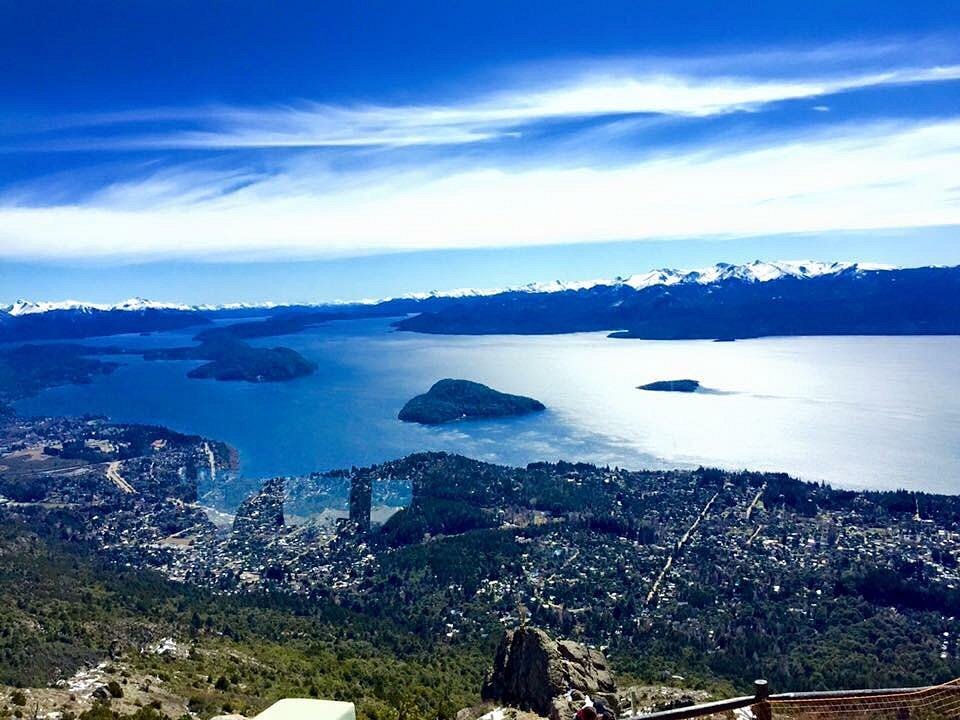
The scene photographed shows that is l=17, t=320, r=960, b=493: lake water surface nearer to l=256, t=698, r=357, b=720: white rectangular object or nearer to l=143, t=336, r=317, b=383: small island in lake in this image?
l=143, t=336, r=317, b=383: small island in lake

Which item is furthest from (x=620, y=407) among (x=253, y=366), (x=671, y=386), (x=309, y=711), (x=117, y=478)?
(x=309, y=711)

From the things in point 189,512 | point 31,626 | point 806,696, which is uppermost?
point 806,696

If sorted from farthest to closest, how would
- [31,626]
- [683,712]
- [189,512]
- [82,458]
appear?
[82,458], [189,512], [31,626], [683,712]

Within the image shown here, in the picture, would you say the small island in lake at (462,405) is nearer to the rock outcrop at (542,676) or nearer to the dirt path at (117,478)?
the dirt path at (117,478)

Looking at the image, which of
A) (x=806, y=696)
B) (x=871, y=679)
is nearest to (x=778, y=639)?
(x=871, y=679)

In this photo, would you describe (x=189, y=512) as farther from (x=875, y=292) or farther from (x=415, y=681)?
(x=875, y=292)
